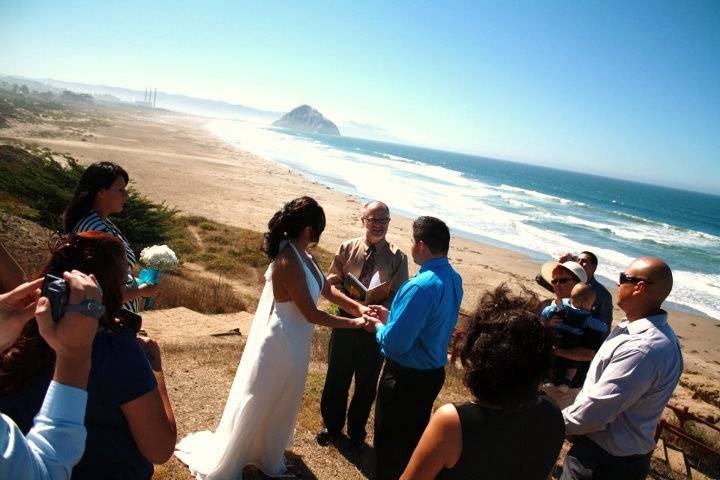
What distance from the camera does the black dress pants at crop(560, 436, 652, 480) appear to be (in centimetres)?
267

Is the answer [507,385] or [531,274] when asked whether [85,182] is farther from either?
[531,274]

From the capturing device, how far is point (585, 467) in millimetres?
2707

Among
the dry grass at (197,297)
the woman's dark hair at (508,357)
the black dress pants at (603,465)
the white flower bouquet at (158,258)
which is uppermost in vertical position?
the woman's dark hair at (508,357)

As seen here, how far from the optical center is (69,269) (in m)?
1.63

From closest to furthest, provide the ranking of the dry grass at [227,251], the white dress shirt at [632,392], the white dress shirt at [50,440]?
the white dress shirt at [50,440]
the white dress shirt at [632,392]
the dry grass at [227,251]

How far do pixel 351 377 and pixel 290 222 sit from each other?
1.72 meters

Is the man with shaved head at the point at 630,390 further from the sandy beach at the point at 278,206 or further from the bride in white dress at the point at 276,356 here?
the sandy beach at the point at 278,206

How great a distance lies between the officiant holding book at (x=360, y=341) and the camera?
424 centimetres

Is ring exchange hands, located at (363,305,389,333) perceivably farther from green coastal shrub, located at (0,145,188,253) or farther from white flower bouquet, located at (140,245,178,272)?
green coastal shrub, located at (0,145,188,253)

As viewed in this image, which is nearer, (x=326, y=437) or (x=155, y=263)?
(x=155, y=263)

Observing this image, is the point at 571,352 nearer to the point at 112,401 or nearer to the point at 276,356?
the point at 276,356

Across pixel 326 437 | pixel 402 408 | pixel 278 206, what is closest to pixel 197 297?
pixel 326 437

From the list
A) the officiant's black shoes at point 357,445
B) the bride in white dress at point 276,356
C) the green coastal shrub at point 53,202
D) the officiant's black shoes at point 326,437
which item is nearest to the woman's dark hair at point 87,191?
the bride in white dress at point 276,356

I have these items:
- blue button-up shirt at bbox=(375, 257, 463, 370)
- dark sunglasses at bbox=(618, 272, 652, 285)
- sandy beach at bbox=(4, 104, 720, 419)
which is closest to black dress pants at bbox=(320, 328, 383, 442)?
blue button-up shirt at bbox=(375, 257, 463, 370)
